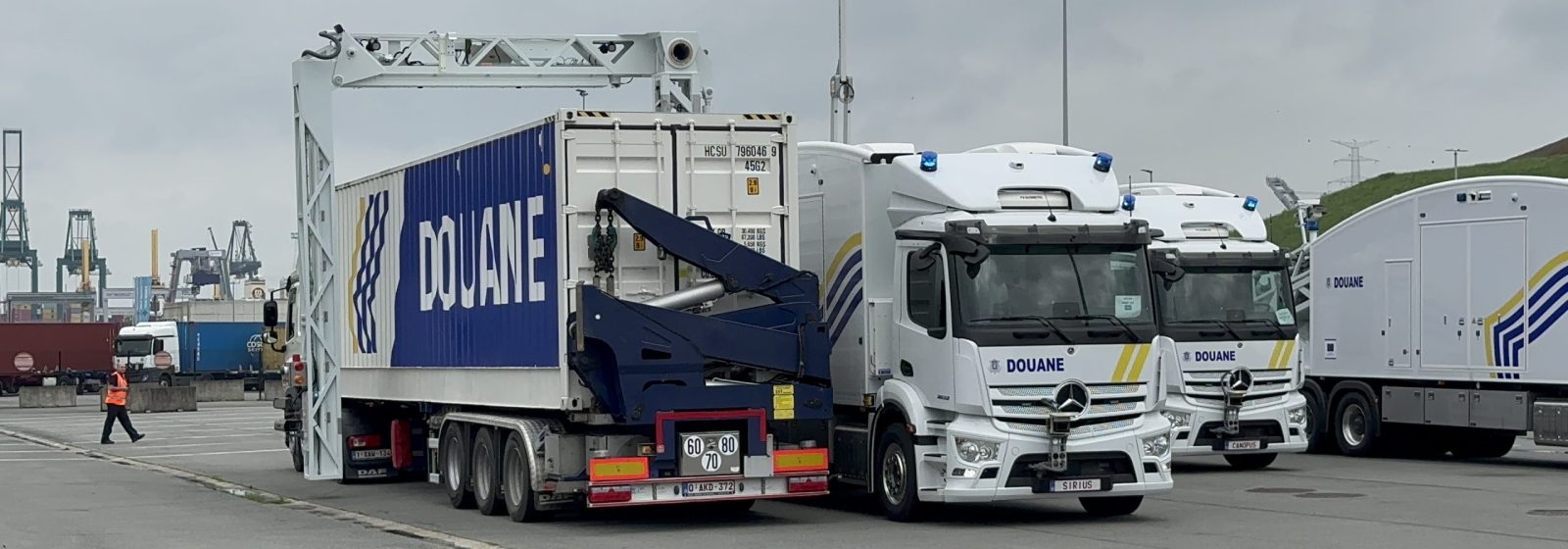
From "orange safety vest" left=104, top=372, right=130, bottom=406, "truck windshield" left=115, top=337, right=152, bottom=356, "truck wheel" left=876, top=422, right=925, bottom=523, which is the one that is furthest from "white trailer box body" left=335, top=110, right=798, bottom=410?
"truck windshield" left=115, top=337, right=152, bottom=356

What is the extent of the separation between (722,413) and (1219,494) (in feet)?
20.4

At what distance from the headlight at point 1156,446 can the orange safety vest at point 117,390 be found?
77.3 ft

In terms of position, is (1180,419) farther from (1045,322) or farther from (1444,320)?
(1045,322)

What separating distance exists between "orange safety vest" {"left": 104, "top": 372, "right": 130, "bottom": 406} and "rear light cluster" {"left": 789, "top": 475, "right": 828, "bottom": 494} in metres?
21.6

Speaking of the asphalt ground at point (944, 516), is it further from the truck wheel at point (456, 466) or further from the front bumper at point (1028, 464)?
the front bumper at point (1028, 464)

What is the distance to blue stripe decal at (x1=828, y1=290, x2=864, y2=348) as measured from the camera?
55.1 ft

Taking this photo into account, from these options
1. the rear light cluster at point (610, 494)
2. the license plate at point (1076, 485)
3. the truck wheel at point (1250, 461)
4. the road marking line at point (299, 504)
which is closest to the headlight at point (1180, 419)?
the truck wheel at point (1250, 461)

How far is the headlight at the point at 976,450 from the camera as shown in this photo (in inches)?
598

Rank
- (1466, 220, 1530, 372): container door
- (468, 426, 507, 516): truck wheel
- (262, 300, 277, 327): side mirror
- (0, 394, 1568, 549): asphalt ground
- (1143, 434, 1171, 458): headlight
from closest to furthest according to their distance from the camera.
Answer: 1. (0, 394, 1568, 549): asphalt ground
2. (1143, 434, 1171, 458): headlight
3. (468, 426, 507, 516): truck wheel
4. (1466, 220, 1530, 372): container door
5. (262, 300, 277, 327): side mirror

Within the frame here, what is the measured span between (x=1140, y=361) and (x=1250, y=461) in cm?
882

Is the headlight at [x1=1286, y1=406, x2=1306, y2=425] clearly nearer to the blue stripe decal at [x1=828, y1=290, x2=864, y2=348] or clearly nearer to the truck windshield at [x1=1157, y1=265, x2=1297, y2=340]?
the truck windshield at [x1=1157, y1=265, x2=1297, y2=340]

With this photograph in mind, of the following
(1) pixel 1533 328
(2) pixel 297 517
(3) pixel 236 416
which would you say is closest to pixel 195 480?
(2) pixel 297 517

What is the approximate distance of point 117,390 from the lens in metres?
34.6

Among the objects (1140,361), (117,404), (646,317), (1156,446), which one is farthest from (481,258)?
(117,404)
